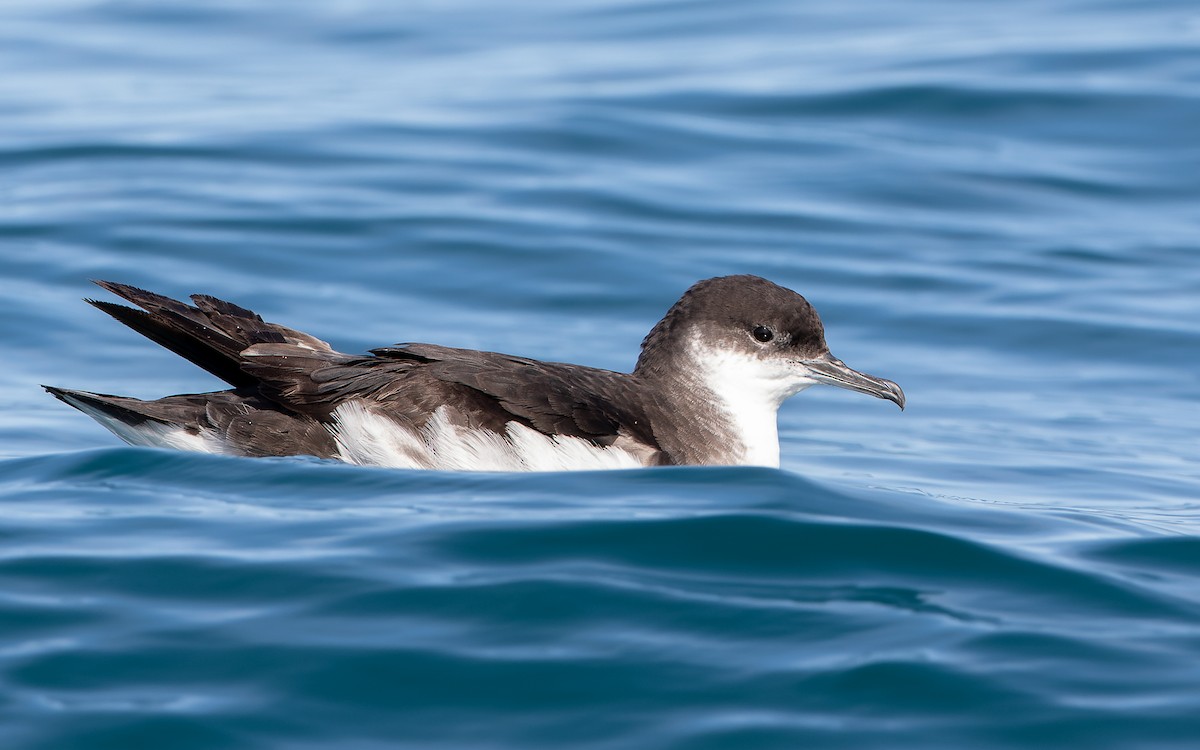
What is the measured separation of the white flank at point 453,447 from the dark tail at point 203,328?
58cm

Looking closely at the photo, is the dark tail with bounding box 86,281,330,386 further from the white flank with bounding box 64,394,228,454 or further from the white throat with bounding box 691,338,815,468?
the white throat with bounding box 691,338,815,468

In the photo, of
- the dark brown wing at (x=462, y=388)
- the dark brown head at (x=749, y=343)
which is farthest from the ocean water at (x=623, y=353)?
the dark brown head at (x=749, y=343)

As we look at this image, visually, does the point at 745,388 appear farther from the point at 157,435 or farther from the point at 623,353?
the point at 623,353

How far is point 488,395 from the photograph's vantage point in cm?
647

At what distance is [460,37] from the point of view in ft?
58.0

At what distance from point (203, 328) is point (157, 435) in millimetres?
505

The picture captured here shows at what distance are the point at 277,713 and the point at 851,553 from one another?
1828mm

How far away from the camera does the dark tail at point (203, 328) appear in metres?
6.74

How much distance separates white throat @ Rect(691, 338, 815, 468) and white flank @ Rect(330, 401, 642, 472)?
734mm

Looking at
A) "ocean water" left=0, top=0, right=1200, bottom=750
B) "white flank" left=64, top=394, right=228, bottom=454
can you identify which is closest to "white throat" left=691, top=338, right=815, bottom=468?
"ocean water" left=0, top=0, right=1200, bottom=750

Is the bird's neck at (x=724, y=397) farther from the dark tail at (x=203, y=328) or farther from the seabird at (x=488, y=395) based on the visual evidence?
the dark tail at (x=203, y=328)

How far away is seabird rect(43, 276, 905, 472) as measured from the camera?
6449 millimetres

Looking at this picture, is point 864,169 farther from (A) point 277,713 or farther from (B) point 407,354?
(A) point 277,713

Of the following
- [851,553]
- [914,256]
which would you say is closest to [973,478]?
[851,553]
